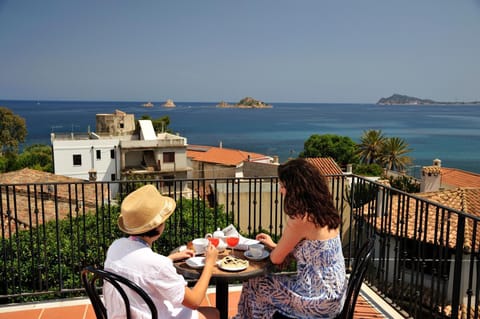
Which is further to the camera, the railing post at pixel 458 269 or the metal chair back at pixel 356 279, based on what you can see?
the railing post at pixel 458 269

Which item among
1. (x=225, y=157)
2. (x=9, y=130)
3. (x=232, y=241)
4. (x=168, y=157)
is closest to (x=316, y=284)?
(x=232, y=241)

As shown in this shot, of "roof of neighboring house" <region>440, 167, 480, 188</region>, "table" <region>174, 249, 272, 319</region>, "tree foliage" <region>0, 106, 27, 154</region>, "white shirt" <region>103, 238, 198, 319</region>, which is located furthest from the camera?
"tree foliage" <region>0, 106, 27, 154</region>

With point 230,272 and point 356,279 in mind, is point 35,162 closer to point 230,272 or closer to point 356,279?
point 230,272

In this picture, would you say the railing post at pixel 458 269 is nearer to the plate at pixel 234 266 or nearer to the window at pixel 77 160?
the plate at pixel 234 266

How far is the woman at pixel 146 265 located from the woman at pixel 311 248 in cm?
64

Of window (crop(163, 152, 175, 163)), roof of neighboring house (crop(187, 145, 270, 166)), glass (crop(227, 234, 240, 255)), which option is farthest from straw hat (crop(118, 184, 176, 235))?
roof of neighboring house (crop(187, 145, 270, 166))

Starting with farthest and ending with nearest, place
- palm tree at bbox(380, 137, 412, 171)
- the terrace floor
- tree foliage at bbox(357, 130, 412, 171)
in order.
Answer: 1. tree foliage at bbox(357, 130, 412, 171)
2. palm tree at bbox(380, 137, 412, 171)
3. the terrace floor

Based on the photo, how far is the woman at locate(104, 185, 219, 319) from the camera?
1964 mm

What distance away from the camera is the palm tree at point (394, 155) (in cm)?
5106

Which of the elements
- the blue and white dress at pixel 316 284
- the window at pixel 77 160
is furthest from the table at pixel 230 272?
the window at pixel 77 160

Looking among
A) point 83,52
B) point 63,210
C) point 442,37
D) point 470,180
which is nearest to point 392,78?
point 442,37

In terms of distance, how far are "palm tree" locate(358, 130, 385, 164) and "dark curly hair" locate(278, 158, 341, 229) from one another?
52.5 m

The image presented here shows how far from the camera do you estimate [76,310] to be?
12.6 feet

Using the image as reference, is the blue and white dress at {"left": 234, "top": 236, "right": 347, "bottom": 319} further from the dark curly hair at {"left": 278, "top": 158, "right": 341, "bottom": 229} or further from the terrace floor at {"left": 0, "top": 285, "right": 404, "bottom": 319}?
the terrace floor at {"left": 0, "top": 285, "right": 404, "bottom": 319}
